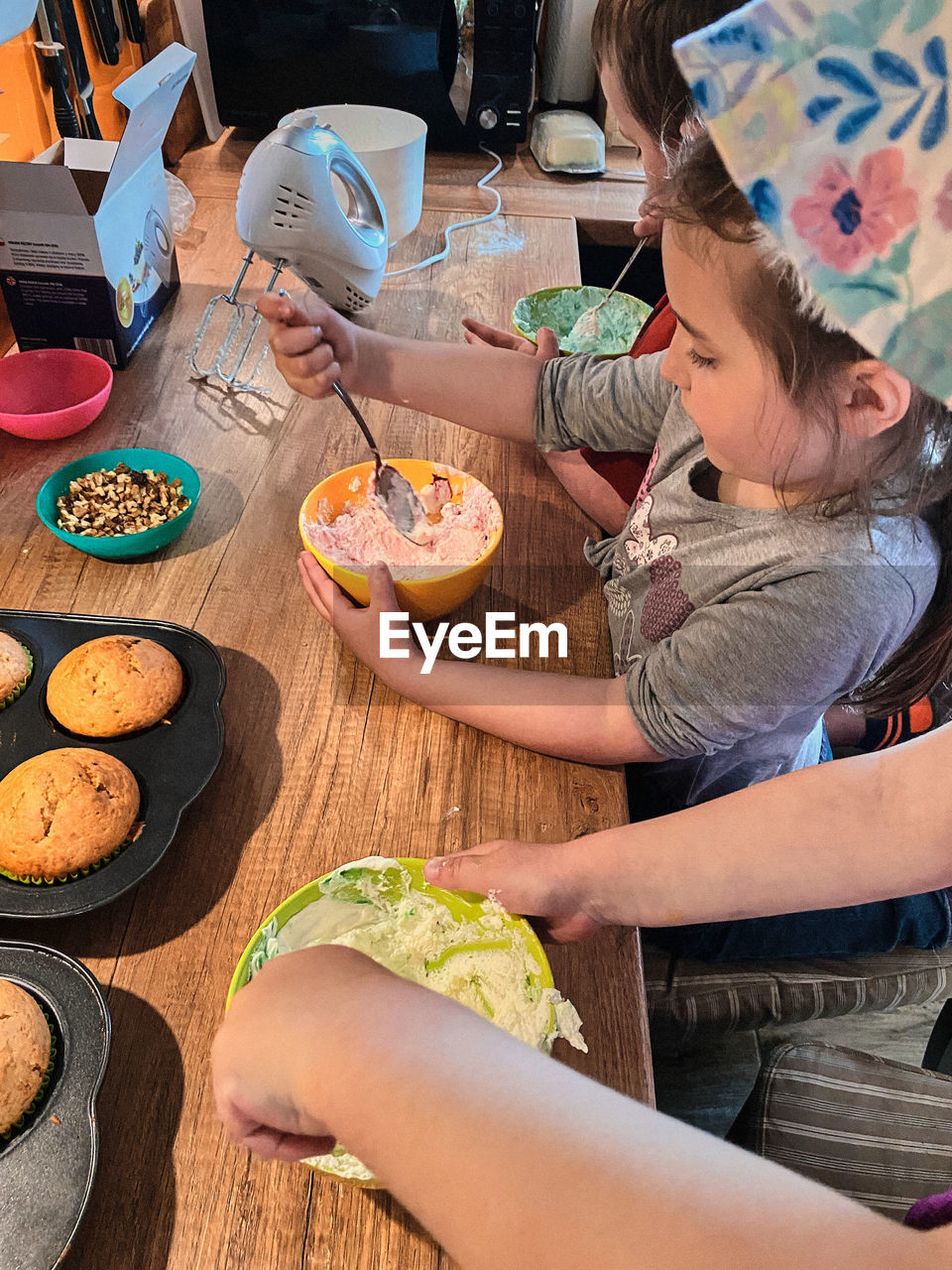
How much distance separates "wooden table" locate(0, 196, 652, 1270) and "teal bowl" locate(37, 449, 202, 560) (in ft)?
0.09

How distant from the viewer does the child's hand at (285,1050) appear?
0.46 metres

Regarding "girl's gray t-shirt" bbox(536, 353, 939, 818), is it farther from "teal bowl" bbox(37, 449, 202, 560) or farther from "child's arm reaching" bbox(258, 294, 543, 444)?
"teal bowl" bbox(37, 449, 202, 560)

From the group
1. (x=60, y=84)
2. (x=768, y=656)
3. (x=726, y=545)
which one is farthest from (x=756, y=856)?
(x=60, y=84)

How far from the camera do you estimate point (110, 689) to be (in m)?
0.80

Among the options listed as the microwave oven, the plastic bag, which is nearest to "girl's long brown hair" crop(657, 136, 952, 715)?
the plastic bag

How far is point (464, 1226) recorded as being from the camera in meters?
0.41

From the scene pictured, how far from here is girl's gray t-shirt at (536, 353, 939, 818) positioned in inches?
30.9

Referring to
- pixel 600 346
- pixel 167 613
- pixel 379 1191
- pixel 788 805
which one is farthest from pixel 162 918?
pixel 600 346

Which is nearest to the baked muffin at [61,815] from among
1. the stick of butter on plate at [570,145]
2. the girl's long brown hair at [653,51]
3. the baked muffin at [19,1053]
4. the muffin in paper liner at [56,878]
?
the muffin in paper liner at [56,878]

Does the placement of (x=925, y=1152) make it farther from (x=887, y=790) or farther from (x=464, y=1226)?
(x=464, y=1226)

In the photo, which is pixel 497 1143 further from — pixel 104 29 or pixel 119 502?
pixel 104 29

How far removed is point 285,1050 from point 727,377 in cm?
57

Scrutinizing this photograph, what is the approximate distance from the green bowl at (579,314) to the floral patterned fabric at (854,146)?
1096mm

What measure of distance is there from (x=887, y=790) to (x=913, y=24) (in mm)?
532
